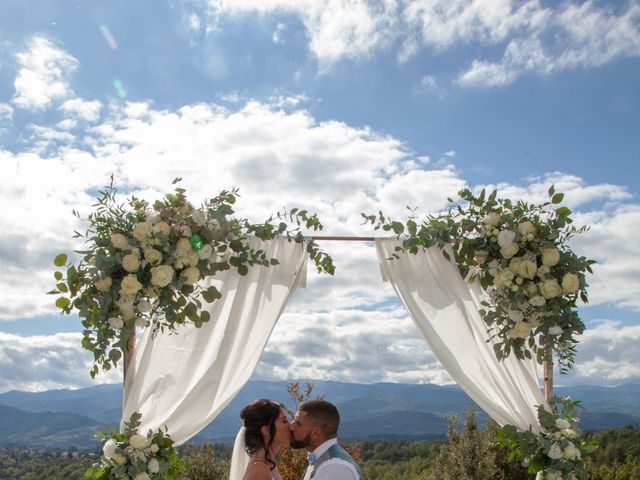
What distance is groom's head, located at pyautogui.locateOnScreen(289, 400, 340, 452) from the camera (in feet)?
12.7

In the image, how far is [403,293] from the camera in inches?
208

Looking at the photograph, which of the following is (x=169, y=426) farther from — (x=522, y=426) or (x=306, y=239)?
(x=522, y=426)

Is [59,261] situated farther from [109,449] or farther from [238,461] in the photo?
[238,461]

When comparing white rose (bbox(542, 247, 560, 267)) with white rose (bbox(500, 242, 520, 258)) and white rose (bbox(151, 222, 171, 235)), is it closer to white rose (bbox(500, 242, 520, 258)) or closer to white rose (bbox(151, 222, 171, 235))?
white rose (bbox(500, 242, 520, 258))

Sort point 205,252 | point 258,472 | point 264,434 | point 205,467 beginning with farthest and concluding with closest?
point 205,467 → point 205,252 → point 264,434 → point 258,472

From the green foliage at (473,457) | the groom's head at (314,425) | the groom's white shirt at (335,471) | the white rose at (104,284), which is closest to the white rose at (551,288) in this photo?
the groom's head at (314,425)

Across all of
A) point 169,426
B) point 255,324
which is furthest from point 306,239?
point 169,426

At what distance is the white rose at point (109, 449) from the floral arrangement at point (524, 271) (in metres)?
2.58

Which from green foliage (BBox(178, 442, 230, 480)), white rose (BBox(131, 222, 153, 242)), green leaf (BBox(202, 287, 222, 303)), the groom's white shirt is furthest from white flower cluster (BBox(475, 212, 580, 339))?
green foliage (BBox(178, 442, 230, 480))

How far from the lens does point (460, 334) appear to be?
5.20 m

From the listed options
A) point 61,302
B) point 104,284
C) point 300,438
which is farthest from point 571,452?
point 61,302

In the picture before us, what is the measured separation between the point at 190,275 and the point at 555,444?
2885 millimetres

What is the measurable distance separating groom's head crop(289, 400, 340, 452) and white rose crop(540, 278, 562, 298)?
195 cm

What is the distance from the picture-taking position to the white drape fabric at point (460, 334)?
505 cm
